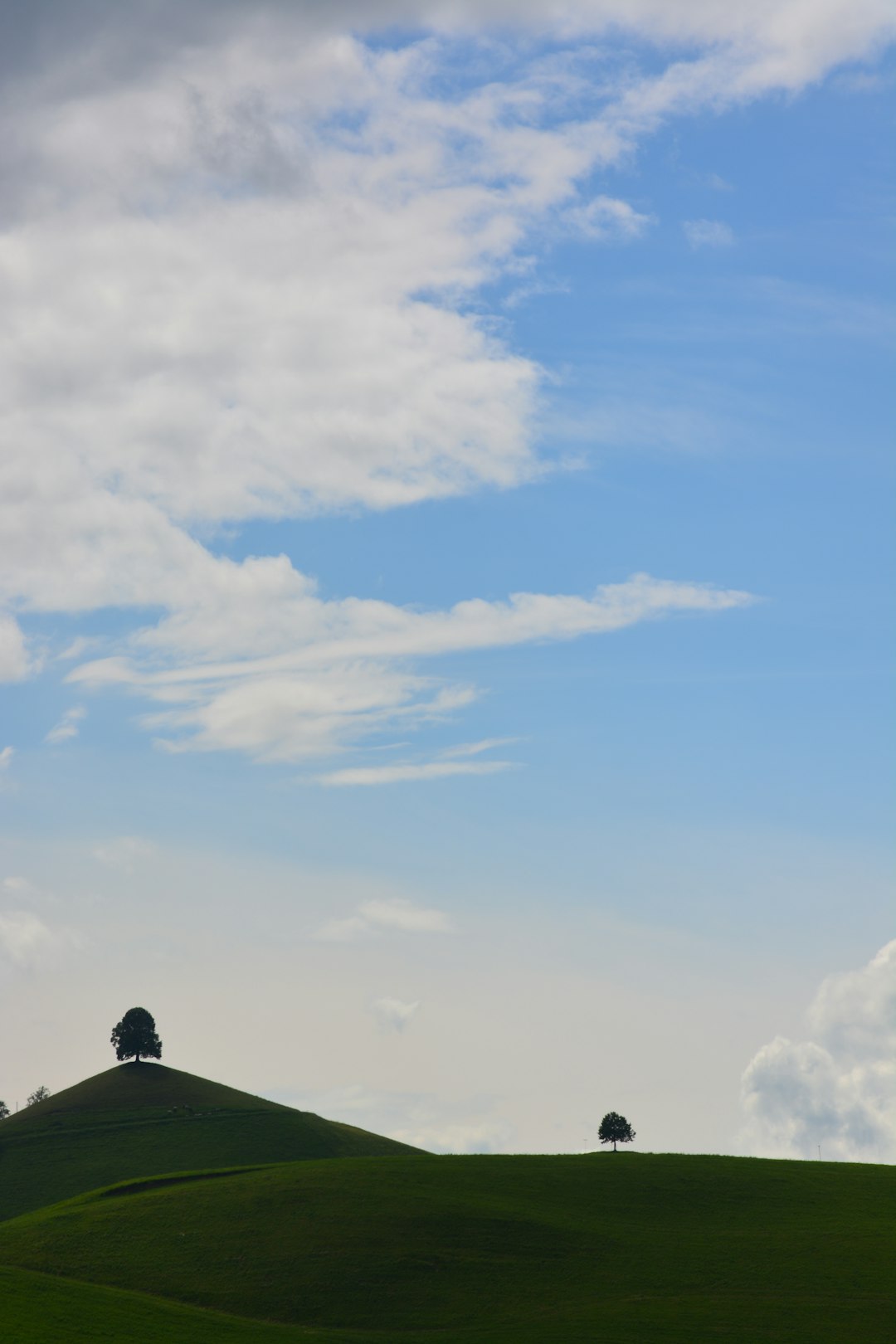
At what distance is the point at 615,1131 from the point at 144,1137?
53.6 m

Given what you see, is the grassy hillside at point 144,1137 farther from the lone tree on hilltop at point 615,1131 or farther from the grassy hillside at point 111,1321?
the grassy hillside at point 111,1321

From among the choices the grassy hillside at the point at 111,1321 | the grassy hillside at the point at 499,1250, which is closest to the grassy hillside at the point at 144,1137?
the grassy hillside at the point at 499,1250

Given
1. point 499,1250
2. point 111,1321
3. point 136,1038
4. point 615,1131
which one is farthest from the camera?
point 136,1038

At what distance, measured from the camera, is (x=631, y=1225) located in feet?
303

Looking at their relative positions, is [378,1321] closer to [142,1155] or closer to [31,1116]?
[142,1155]

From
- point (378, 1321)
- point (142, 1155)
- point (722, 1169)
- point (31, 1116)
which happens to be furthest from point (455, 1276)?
point (31, 1116)

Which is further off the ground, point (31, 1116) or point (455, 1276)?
point (31, 1116)

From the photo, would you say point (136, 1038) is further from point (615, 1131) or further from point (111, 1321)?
point (111, 1321)

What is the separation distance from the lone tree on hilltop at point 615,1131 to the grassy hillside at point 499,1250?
3294 centimetres

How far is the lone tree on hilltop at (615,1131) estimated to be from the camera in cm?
13825

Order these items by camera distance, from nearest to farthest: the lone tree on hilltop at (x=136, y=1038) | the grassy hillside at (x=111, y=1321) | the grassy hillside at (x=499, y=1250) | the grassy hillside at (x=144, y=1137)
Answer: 1. the grassy hillside at (x=111, y=1321)
2. the grassy hillside at (x=499, y=1250)
3. the grassy hillside at (x=144, y=1137)
4. the lone tree on hilltop at (x=136, y=1038)

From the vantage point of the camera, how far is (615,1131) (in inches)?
5453

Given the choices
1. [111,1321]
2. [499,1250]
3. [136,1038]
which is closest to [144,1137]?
[136,1038]

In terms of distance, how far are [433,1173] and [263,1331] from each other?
3218 cm
